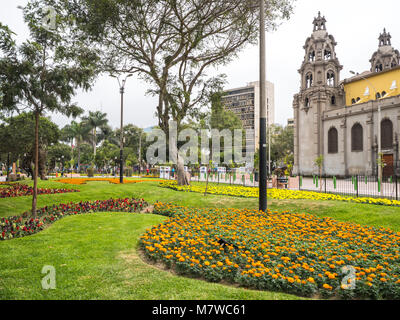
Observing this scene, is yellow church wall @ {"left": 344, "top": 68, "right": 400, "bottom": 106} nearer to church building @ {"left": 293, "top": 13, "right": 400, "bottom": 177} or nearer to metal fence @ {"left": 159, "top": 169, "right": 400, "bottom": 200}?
church building @ {"left": 293, "top": 13, "right": 400, "bottom": 177}

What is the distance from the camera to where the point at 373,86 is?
42.3m

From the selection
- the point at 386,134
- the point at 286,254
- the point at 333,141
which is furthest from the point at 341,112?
the point at 286,254

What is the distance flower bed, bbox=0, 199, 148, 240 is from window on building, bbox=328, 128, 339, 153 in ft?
125

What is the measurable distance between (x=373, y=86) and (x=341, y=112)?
693 cm

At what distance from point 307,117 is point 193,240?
45.1 m

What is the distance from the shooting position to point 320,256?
495 centimetres

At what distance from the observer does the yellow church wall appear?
39.8 m

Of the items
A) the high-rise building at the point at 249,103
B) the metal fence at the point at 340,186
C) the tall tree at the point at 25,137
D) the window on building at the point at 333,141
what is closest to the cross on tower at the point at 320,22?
the window on building at the point at 333,141

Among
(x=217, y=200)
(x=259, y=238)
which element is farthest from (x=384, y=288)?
(x=217, y=200)

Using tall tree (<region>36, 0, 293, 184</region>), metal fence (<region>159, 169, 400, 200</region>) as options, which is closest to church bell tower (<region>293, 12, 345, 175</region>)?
metal fence (<region>159, 169, 400, 200</region>)

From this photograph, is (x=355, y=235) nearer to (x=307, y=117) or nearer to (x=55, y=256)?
(x=55, y=256)

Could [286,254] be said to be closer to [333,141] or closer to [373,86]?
[333,141]

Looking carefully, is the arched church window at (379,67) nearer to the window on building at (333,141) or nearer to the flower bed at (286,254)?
the window on building at (333,141)

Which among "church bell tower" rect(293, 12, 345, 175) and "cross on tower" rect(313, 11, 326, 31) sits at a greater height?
"cross on tower" rect(313, 11, 326, 31)
